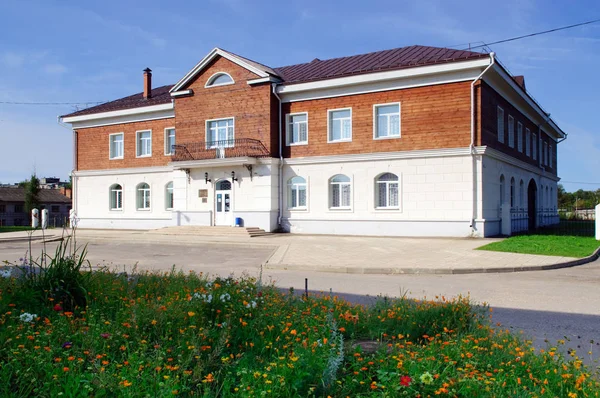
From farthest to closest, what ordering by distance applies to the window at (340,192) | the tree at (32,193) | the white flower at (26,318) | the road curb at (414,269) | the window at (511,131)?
1. the tree at (32,193)
2. the window at (511,131)
3. the window at (340,192)
4. the road curb at (414,269)
5. the white flower at (26,318)

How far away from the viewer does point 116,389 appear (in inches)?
135

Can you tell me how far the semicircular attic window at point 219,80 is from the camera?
26750mm

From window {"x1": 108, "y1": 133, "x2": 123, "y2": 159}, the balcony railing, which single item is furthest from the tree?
the balcony railing

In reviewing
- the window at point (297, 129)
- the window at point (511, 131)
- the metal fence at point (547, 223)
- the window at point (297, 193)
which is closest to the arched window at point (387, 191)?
the window at point (297, 193)

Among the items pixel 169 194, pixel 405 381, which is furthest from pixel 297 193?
pixel 405 381

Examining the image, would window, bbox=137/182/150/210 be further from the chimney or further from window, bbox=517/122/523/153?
window, bbox=517/122/523/153

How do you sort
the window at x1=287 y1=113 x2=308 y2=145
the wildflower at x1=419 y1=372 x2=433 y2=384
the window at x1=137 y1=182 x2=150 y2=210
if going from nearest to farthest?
the wildflower at x1=419 y1=372 x2=433 y2=384 < the window at x1=287 y1=113 x2=308 y2=145 < the window at x1=137 y1=182 x2=150 y2=210

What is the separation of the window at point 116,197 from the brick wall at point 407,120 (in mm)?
13428

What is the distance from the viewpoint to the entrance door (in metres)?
26.8

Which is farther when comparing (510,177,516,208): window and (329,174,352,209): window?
(510,177,516,208): window

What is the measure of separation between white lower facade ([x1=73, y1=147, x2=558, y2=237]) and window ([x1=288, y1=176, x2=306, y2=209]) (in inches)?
2.1

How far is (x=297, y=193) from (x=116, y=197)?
13875 millimetres

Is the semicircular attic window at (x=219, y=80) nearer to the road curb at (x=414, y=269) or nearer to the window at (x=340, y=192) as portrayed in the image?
the window at (x=340, y=192)

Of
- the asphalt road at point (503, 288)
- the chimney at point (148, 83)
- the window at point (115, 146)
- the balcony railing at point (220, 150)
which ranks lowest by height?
the asphalt road at point (503, 288)
